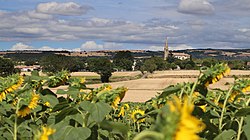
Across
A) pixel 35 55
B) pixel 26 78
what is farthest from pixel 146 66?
pixel 26 78

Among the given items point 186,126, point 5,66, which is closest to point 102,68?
point 5,66

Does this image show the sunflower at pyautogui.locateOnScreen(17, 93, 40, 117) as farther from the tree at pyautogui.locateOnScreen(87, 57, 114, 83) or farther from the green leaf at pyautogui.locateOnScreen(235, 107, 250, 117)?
the tree at pyautogui.locateOnScreen(87, 57, 114, 83)

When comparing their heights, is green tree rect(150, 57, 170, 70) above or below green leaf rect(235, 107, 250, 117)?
below

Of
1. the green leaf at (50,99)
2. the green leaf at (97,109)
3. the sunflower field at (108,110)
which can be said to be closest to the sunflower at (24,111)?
the sunflower field at (108,110)

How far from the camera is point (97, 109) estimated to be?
2.13 metres

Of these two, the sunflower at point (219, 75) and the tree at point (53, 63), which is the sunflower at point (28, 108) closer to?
the sunflower at point (219, 75)

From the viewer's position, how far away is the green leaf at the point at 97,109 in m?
2.09

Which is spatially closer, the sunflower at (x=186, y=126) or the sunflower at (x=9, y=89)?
the sunflower at (x=186, y=126)

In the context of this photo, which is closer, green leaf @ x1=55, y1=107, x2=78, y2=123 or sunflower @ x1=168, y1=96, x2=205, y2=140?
sunflower @ x1=168, y1=96, x2=205, y2=140

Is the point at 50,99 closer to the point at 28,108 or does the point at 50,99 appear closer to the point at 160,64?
the point at 28,108

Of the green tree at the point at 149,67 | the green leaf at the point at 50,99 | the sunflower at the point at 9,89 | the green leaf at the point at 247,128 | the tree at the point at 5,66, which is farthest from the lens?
the green tree at the point at 149,67

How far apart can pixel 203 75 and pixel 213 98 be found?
0.89 m

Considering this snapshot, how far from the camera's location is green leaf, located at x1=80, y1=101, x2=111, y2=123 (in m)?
2.09

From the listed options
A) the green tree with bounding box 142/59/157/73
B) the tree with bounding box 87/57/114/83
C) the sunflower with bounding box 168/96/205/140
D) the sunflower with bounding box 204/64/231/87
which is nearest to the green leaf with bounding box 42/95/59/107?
the sunflower with bounding box 204/64/231/87
